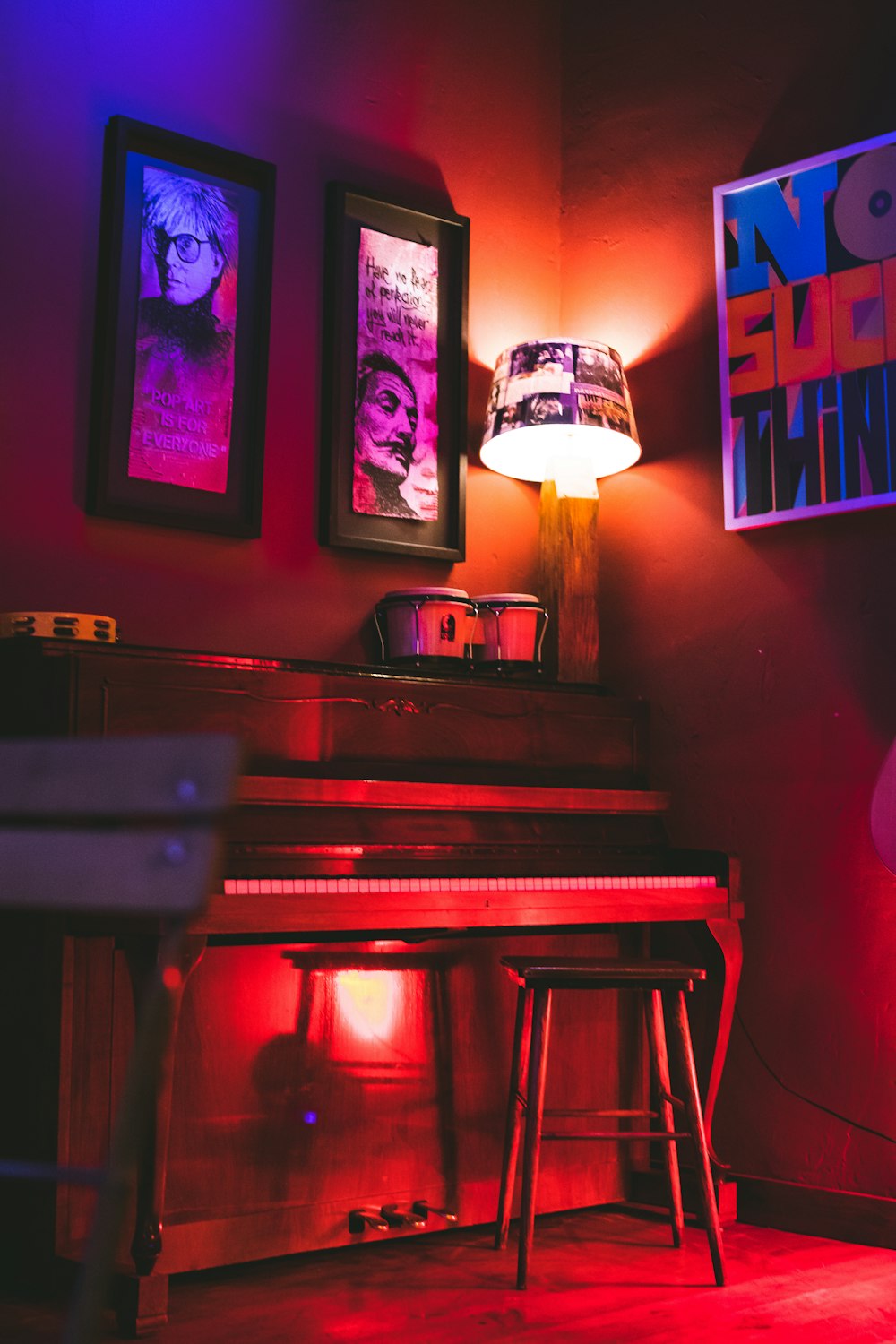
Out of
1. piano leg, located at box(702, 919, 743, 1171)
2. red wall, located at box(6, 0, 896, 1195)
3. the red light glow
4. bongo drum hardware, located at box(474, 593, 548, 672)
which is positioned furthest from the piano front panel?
bongo drum hardware, located at box(474, 593, 548, 672)

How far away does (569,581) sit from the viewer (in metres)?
3.81

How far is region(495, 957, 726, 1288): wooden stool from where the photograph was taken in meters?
2.79

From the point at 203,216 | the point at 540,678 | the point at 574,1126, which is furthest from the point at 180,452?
the point at 574,1126

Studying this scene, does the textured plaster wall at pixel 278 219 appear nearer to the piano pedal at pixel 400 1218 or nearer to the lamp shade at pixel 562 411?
the lamp shade at pixel 562 411

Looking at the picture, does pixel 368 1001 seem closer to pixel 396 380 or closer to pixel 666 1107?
pixel 666 1107

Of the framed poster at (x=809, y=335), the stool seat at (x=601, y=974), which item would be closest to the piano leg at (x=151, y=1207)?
the stool seat at (x=601, y=974)

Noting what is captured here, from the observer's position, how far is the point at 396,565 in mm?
3793

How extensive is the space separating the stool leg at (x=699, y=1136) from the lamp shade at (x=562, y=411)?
5.01ft

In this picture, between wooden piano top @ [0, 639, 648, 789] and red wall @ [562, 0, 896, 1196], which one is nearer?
wooden piano top @ [0, 639, 648, 789]

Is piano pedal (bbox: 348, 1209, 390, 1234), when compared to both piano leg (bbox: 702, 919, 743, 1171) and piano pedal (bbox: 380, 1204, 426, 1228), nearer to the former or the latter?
piano pedal (bbox: 380, 1204, 426, 1228)

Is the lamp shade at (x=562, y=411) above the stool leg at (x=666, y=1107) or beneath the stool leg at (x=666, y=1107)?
above

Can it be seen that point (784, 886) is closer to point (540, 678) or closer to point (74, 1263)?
point (540, 678)

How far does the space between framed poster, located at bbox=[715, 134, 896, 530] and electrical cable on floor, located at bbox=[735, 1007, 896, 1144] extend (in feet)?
4.25

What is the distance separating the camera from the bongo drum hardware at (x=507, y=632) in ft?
11.9
